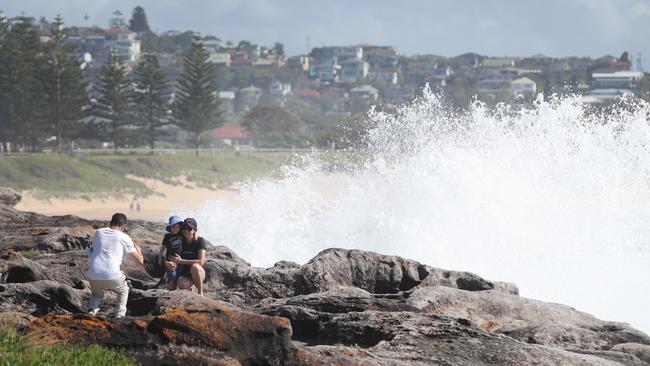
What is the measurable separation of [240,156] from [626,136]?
187 feet

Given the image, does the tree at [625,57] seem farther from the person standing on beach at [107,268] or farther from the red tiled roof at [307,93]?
the person standing on beach at [107,268]

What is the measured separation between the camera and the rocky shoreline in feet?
34.9

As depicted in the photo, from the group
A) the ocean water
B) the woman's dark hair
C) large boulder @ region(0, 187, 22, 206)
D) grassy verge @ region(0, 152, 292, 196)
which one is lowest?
grassy verge @ region(0, 152, 292, 196)

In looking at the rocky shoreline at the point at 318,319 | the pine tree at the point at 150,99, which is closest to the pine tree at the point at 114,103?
the pine tree at the point at 150,99

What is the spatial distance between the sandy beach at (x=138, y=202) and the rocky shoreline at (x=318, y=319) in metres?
40.4

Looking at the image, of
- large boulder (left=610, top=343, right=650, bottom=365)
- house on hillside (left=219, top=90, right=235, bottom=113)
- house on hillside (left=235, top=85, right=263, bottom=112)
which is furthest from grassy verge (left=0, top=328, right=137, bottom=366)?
house on hillside (left=235, top=85, right=263, bottom=112)

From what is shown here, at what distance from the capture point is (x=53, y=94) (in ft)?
254

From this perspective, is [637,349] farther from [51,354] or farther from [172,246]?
[51,354]

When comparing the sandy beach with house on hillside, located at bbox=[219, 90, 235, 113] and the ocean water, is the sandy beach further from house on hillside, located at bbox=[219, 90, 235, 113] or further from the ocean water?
house on hillside, located at bbox=[219, 90, 235, 113]

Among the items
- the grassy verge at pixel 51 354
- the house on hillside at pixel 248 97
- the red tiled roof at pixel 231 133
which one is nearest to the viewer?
the grassy verge at pixel 51 354

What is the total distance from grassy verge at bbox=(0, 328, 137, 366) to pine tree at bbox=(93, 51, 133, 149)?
70849mm

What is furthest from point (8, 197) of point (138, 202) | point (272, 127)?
point (272, 127)

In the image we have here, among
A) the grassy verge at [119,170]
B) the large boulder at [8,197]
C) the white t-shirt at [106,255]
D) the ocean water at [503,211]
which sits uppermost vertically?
the white t-shirt at [106,255]

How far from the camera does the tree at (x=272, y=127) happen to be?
379 ft
